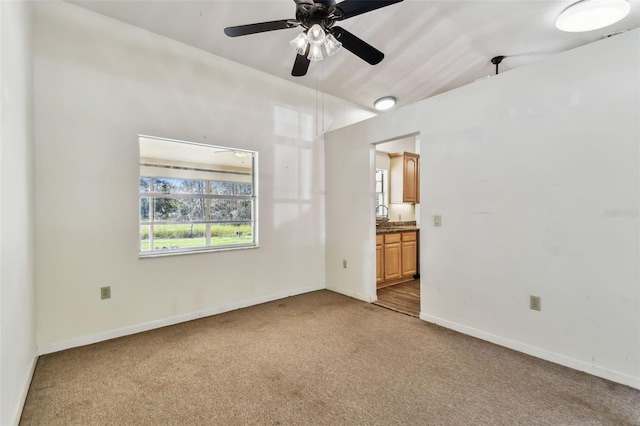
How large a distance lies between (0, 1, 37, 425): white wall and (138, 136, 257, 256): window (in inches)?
36.2

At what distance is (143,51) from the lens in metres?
2.92

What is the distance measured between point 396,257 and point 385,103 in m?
2.56

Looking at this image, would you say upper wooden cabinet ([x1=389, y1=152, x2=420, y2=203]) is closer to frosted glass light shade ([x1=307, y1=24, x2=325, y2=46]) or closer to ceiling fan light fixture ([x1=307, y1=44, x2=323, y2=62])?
ceiling fan light fixture ([x1=307, y1=44, x2=323, y2=62])

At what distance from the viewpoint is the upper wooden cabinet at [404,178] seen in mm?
5451

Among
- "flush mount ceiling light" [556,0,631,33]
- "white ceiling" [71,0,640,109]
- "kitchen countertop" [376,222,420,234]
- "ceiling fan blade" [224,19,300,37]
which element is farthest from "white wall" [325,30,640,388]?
"ceiling fan blade" [224,19,300,37]

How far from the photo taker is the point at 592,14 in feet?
7.35

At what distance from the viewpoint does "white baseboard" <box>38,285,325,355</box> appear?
2492 mm

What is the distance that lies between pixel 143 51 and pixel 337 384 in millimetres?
3571

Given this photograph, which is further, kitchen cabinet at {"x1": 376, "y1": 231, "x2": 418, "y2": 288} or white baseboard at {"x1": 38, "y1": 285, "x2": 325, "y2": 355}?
kitchen cabinet at {"x1": 376, "y1": 231, "x2": 418, "y2": 288}

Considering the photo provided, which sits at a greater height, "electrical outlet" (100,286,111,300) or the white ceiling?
the white ceiling

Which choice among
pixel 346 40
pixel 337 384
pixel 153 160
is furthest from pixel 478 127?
pixel 153 160

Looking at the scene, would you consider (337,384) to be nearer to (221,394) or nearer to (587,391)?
(221,394)

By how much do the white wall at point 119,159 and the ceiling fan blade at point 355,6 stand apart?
82.0 inches

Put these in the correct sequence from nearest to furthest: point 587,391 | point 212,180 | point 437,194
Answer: point 587,391, point 437,194, point 212,180
